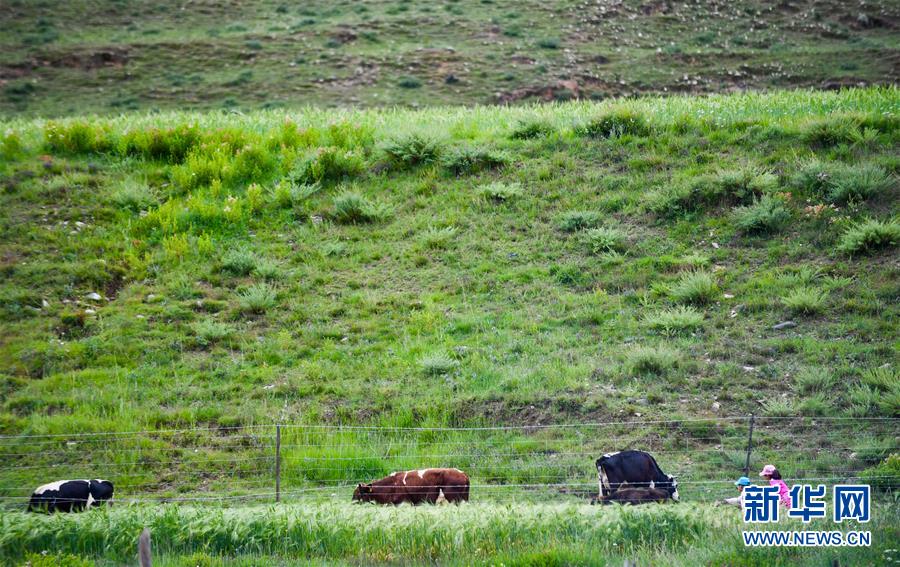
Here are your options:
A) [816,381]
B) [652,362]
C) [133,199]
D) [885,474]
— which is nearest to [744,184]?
[652,362]

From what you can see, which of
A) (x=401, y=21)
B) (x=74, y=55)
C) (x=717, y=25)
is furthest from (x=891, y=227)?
(x=74, y=55)

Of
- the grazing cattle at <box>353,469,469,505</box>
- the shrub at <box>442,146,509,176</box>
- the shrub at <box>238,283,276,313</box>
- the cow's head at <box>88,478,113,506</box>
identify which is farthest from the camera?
the shrub at <box>442,146,509,176</box>

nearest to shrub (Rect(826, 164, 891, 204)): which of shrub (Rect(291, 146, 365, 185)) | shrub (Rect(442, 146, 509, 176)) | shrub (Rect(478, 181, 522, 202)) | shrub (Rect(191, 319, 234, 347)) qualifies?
shrub (Rect(478, 181, 522, 202))

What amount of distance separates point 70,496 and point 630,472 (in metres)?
7.11

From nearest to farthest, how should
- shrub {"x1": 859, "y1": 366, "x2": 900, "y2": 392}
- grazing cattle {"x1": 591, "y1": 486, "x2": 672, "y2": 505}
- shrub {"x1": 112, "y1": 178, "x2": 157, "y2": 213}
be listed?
grazing cattle {"x1": 591, "y1": 486, "x2": 672, "y2": 505} → shrub {"x1": 859, "y1": 366, "x2": 900, "y2": 392} → shrub {"x1": 112, "y1": 178, "x2": 157, "y2": 213}

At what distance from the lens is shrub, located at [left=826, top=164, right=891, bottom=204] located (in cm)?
1670

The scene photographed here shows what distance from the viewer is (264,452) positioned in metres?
12.2

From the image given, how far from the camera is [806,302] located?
46.3ft

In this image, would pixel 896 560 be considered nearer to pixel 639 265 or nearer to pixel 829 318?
pixel 829 318

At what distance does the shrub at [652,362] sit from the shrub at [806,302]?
2577 mm

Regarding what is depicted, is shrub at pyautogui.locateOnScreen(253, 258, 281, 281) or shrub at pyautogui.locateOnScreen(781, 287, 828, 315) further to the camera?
A: shrub at pyautogui.locateOnScreen(253, 258, 281, 281)

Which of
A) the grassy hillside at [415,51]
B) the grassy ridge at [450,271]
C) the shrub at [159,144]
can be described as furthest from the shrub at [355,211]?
the grassy hillside at [415,51]

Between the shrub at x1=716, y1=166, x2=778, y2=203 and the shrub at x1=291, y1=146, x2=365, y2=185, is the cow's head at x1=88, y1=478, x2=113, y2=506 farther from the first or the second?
the shrub at x1=716, y1=166, x2=778, y2=203

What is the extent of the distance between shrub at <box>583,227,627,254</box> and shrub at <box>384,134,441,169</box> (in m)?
5.34
